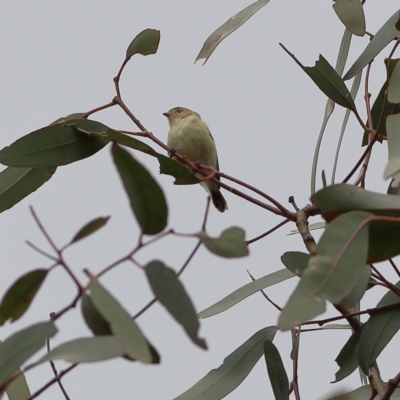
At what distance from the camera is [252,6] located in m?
2.46

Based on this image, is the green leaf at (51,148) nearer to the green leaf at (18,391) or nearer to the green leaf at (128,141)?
the green leaf at (128,141)

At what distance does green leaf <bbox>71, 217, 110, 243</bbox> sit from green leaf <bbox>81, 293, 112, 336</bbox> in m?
0.09

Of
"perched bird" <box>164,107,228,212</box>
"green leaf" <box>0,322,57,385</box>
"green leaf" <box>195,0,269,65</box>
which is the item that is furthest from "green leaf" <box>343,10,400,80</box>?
"perched bird" <box>164,107,228,212</box>

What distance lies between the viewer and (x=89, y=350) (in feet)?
3.76

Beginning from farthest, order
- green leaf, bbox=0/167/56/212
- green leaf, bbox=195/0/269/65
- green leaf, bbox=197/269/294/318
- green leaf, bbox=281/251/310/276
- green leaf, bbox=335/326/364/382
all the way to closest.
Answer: green leaf, bbox=195/0/269/65 < green leaf, bbox=197/269/294/318 < green leaf, bbox=0/167/56/212 < green leaf, bbox=335/326/364/382 < green leaf, bbox=281/251/310/276

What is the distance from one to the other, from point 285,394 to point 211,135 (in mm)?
2647

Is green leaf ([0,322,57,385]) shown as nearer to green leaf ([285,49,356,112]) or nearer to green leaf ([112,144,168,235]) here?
green leaf ([112,144,168,235])

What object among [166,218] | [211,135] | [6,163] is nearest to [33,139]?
[6,163]

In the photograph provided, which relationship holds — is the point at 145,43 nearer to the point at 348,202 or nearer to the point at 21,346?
the point at 348,202

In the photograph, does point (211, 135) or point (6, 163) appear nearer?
point (6, 163)

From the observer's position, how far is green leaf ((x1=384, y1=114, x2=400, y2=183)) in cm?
131

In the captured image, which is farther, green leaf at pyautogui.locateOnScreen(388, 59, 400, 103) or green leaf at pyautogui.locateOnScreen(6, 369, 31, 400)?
green leaf at pyautogui.locateOnScreen(6, 369, 31, 400)

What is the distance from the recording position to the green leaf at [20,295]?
50.3 inches

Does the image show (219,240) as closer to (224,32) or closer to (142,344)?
(142,344)
